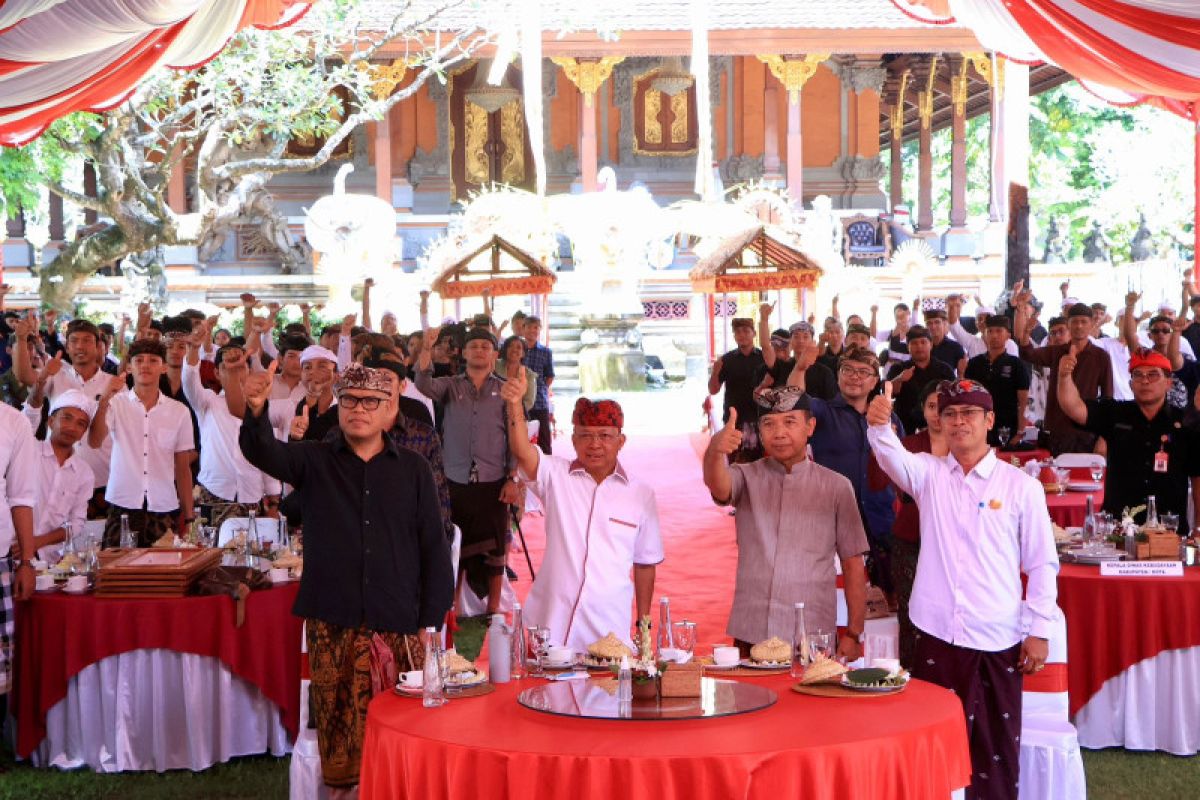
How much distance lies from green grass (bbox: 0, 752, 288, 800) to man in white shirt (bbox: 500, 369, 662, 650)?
158cm

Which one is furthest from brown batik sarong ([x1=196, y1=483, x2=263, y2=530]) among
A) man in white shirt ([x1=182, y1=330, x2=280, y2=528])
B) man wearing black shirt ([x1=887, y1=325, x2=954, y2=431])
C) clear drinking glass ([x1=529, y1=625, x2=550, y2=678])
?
clear drinking glass ([x1=529, y1=625, x2=550, y2=678])

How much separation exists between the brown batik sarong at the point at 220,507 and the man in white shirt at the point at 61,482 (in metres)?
1.46

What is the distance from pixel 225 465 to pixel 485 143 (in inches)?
844

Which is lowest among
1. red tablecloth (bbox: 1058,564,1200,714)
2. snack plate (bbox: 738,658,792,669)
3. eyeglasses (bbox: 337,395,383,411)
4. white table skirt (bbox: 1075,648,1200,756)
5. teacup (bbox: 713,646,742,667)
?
white table skirt (bbox: 1075,648,1200,756)

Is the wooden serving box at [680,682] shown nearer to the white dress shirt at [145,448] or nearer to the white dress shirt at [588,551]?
the white dress shirt at [588,551]

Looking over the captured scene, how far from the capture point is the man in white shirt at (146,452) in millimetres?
7918

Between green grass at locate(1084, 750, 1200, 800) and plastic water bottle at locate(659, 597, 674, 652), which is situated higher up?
plastic water bottle at locate(659, 597, 674, 652)

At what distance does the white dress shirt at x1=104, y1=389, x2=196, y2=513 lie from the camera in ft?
26.0

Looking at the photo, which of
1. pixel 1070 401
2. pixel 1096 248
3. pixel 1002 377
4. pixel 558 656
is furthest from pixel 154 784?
pixel 1096 248

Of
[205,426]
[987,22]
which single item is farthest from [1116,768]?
[987,22]

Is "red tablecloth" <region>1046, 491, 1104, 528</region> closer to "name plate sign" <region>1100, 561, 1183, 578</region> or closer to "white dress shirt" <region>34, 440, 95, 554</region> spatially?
"name plate sign" <region>1100, 561, 1183, 578</region>

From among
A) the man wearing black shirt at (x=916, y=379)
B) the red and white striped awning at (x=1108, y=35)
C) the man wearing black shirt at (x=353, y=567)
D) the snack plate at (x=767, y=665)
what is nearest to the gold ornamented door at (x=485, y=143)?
the red and white striped awning at (x=1108, y=35)

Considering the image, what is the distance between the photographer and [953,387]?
521 cm

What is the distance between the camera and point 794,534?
213 inches
